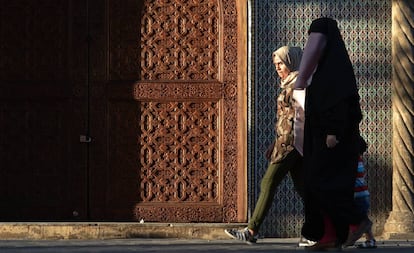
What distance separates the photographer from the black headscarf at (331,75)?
7.57m

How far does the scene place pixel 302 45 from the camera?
9555 mm

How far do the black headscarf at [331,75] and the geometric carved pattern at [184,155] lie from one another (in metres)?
2.40

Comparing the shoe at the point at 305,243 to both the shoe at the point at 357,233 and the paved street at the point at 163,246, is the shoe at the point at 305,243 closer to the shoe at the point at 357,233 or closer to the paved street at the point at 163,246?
the paved street at the point at 163,246

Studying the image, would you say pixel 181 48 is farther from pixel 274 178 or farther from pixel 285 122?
pixel 274 178

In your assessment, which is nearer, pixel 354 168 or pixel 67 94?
pixel 354 168

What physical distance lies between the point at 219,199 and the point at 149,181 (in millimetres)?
593

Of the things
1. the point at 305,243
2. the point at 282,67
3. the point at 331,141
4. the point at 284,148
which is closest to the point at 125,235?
the point at 305,243

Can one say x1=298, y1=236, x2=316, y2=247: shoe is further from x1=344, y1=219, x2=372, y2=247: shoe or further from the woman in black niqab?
the woman in black niqab

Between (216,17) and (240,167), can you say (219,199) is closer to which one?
(240,167)

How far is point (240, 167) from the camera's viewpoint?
32.2 feet

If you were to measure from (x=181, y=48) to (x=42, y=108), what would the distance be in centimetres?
125

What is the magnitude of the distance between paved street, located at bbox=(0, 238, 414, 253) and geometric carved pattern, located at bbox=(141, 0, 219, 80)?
1478 mm

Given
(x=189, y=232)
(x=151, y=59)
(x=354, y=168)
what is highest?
(x=151, y=59)

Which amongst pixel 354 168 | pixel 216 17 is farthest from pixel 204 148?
pixel 354 168
